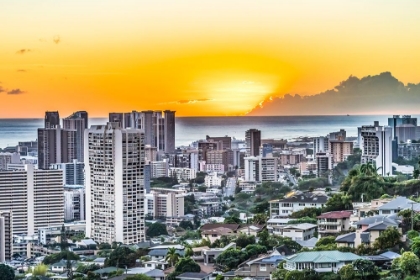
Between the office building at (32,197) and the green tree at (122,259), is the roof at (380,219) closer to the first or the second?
the green tree at (122,259)

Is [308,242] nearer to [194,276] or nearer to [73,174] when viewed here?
[194,276]

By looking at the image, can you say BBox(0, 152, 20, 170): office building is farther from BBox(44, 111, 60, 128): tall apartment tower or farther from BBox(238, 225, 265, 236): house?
BBox(238, 225, 265, 236): house

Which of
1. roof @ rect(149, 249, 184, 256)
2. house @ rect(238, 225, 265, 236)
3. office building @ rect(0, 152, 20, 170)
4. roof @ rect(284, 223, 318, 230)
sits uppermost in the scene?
office building @ rect(0, 152, 20, 170)

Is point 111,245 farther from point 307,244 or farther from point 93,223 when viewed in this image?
point 307,244

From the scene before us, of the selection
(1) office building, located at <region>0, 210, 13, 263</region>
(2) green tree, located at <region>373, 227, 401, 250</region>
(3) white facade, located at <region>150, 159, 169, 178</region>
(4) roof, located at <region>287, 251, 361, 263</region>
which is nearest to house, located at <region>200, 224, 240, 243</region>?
(2) green tree, located at <region>373, 227, 401, 250</region>

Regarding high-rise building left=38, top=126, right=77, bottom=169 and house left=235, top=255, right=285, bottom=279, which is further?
high-rise building left=38, top=126, right=77, bottom=169

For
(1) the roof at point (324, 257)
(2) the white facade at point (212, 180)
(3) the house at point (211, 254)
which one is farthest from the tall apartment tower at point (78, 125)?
(1) the roof at point (324, 257)
